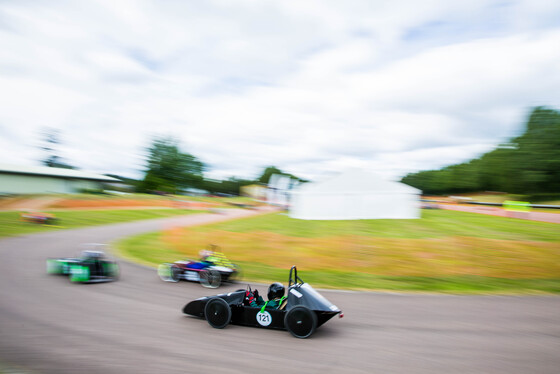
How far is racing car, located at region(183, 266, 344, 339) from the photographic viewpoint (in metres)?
5.48

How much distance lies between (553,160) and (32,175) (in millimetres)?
70528

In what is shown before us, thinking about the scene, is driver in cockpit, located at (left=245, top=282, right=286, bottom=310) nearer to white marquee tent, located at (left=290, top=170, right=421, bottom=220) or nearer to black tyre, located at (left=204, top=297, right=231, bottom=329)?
black tyre, located at (left=204, top=297, right=231, bottom=329)

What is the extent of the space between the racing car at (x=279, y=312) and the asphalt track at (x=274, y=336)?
182 mm

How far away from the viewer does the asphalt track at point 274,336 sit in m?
4.59

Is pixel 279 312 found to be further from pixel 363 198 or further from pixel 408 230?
pixel 363 198

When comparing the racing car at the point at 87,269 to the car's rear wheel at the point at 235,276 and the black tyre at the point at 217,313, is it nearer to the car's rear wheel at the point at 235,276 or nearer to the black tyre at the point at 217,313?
the car's rear wheel at the point at 235,276

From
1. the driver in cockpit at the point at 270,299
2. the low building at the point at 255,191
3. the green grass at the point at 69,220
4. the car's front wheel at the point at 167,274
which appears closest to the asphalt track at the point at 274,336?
the driver in cockpit at the point at 270,299

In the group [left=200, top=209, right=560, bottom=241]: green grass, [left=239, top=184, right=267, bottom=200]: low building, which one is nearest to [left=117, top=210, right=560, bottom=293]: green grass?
[left=200, top=209, right=560, bottom=241]: green grass

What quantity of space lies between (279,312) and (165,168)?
6358 cm

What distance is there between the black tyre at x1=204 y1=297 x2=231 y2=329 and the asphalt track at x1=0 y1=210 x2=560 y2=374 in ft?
0.53

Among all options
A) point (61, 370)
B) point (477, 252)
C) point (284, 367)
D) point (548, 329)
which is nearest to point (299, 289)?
point (284, 367)

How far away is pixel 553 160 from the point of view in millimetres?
42719

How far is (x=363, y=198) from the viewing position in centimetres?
2303

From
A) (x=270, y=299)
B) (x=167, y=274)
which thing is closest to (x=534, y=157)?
(x=270, y=299)
